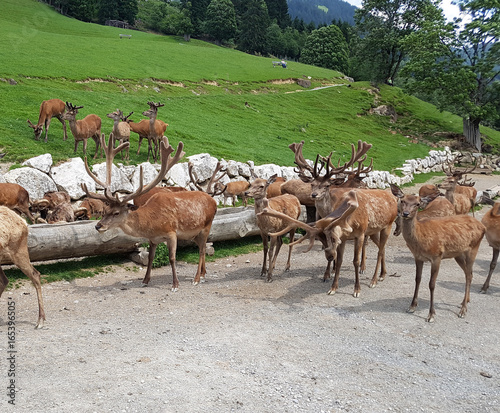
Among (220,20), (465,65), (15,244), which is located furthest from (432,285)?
(220,20)

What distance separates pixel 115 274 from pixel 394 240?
812 cm

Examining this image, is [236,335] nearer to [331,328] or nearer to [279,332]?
[279,332]

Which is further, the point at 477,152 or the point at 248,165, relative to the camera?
the point at 477,152

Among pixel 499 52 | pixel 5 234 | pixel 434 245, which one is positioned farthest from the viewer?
pixel 499 52

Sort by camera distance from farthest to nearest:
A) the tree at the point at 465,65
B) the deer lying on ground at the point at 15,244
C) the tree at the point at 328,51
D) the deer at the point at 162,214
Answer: the tree at the point at 328,51, the tree at the point at 465,65, the deer at the point at 162,214, the deer lying on ground at the point at 15,244

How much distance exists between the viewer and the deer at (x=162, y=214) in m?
8.73

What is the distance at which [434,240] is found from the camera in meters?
8.14

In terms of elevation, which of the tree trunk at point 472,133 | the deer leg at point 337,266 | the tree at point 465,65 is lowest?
the deer leg at point 337,266

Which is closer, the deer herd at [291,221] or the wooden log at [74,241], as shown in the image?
the deer herd at [291,221]

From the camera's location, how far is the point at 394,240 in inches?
556

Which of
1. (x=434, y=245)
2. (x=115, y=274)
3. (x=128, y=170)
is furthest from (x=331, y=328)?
(x=128, y=170)

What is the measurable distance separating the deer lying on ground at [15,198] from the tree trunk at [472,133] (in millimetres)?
33636

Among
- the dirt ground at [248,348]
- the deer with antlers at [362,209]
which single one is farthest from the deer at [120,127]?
the deer with antlers at [362,209]

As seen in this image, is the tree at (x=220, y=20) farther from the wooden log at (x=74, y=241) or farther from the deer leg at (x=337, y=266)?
the deer leg at (x=337, y=266)
